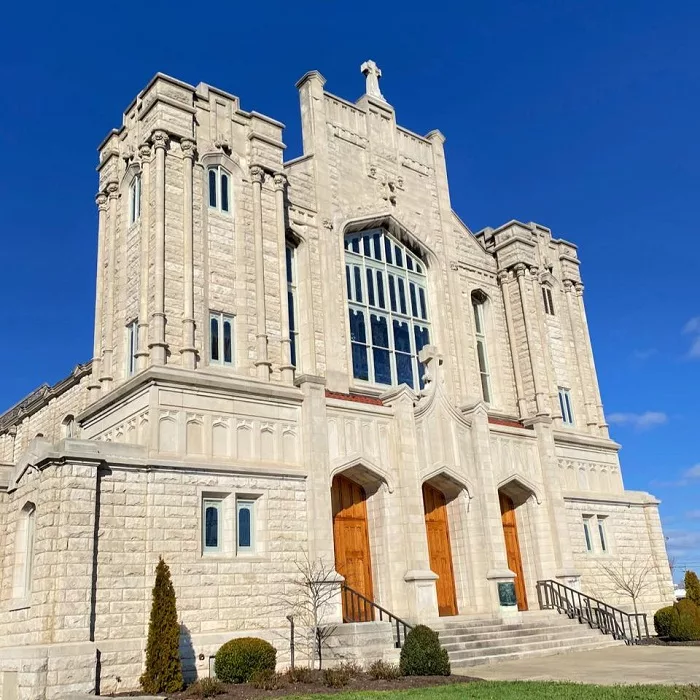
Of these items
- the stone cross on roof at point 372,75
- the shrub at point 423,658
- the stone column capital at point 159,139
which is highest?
the stone cross on roof at point 372,75

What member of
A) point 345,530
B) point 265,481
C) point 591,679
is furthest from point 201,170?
point 591,679

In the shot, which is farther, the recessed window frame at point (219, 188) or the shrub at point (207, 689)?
the recessed window frame at point (219, 188)

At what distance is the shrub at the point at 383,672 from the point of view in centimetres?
1514

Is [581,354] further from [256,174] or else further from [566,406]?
[256,174]

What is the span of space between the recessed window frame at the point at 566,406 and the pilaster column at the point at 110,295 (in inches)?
637

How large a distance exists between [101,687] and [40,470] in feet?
14.7

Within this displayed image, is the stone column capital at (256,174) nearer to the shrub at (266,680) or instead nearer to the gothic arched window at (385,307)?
the gothic arched window at (385,307)

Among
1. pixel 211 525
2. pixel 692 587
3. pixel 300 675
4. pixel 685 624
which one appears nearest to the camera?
pixel 300 675

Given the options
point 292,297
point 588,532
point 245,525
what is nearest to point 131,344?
point 292,297

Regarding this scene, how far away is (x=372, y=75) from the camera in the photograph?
29.2 meters

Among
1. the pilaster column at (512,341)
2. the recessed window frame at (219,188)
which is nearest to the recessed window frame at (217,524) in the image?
the recessed window frame at (219,188)

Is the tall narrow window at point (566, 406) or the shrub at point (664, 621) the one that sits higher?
the tall narrow window at point (566, 406)

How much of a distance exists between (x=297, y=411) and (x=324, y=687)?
282 inches

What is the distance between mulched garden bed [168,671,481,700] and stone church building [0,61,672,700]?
74.1 inches
